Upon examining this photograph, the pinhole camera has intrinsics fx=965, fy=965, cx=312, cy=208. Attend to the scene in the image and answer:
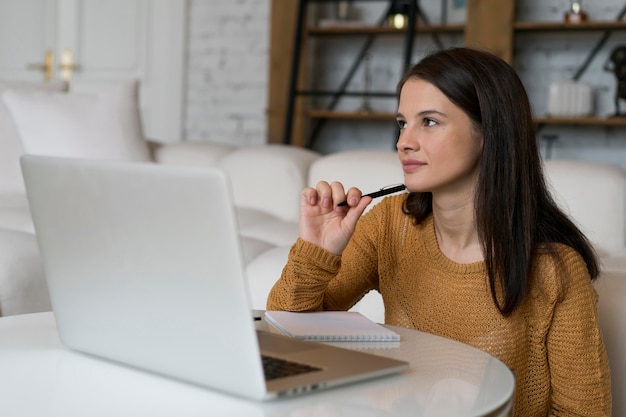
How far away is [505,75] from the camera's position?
4.48ft

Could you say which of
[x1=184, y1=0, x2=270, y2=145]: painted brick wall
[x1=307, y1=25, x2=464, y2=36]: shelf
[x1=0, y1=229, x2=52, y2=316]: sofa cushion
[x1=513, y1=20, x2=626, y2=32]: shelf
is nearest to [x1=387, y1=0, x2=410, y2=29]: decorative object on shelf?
[x1=307, y1=25, x2=464, y2=36]: shelf

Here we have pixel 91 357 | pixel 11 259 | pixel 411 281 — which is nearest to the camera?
pixel 91 357

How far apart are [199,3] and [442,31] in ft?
4.83

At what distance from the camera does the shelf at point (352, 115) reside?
5.02 meters

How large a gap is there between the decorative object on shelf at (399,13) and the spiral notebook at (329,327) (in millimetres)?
3895

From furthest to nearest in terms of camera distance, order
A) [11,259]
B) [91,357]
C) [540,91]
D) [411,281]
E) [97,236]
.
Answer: [540,91], [11,259], [411,281], [91,357], [97,236]

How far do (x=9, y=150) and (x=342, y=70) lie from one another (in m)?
2.47

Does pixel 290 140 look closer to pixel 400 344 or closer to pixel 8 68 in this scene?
pixel 8 68

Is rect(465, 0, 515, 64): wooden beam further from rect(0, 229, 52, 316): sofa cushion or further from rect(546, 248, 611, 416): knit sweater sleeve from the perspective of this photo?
rect(546, 248, 611, 416): knit sweater sleeve

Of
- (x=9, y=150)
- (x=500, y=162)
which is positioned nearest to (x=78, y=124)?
(x=9, y=150)

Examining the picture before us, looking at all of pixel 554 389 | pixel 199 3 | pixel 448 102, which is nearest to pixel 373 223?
pixel 448 102

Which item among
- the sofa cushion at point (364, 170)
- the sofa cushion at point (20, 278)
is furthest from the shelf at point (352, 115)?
the sofa cushion at point (20, 278)

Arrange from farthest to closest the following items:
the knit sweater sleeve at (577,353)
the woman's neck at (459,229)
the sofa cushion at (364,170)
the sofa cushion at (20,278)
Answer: the sofa cushion at (364,170) < the sofa cushion at (20,278) < the woman's neck at (459,229) < the knit sweater sleeve at (577,353)

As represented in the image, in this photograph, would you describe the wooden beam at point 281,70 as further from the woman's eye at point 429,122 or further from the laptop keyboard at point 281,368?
the laptop keyboard at point 281,368
